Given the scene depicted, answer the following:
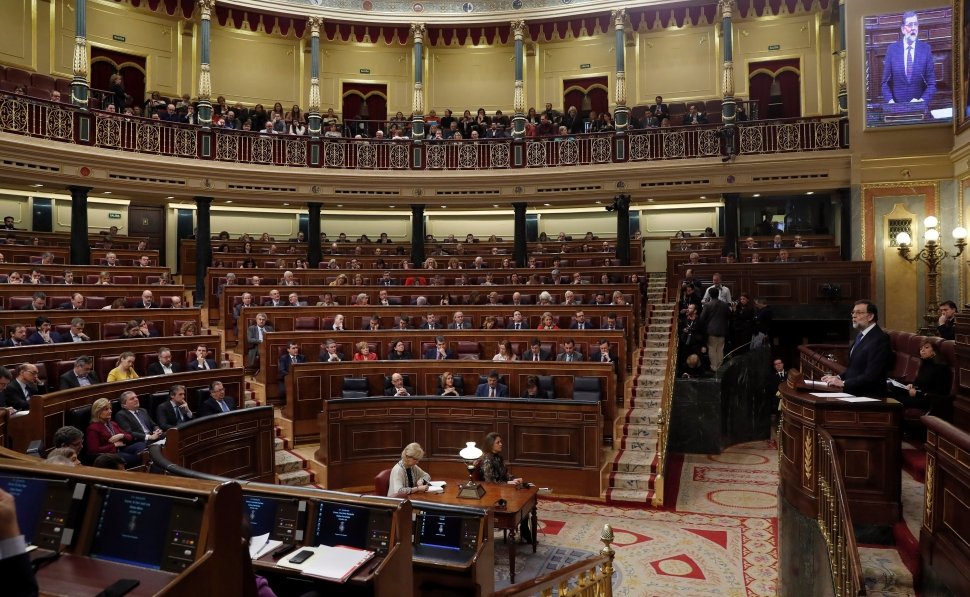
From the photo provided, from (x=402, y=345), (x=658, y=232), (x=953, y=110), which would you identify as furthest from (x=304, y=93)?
(x=953, y=110)

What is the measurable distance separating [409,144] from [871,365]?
41.6 feet

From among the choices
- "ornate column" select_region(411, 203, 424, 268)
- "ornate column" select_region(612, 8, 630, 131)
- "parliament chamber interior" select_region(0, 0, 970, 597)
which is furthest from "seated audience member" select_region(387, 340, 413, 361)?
"ornate column" select_region(612, 8, 630, 131)

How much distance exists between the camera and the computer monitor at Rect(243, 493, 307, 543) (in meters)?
2.76

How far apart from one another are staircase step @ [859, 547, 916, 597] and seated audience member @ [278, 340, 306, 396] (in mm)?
6893

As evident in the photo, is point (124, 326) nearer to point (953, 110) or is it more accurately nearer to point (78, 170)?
point (78, 170)

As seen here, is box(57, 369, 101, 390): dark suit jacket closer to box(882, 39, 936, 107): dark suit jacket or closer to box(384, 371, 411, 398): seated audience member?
box(384, 371, 411, 398): seated audience member

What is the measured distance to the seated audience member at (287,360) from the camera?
8969 mm

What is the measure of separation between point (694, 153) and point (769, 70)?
15.3ft

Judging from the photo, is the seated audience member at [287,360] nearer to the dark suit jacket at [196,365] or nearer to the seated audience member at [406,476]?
the dark suit jacket at [196,365]

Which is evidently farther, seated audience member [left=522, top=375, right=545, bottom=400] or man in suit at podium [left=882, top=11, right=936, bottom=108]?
man in suit at podium [left=882, top=11, right=936, bottom=108]

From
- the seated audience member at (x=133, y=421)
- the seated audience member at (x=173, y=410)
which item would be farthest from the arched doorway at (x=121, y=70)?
the seated audience member at (x=133, y=421)

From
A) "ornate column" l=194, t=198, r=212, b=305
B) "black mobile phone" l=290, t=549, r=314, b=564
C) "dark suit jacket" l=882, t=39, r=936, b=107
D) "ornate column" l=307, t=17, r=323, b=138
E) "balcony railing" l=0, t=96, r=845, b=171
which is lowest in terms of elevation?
"black mobile phone" l=290, t=549, r=314, b=564

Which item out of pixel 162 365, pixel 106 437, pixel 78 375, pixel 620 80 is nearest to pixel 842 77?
pixel 620 80

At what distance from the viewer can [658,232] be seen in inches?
695
